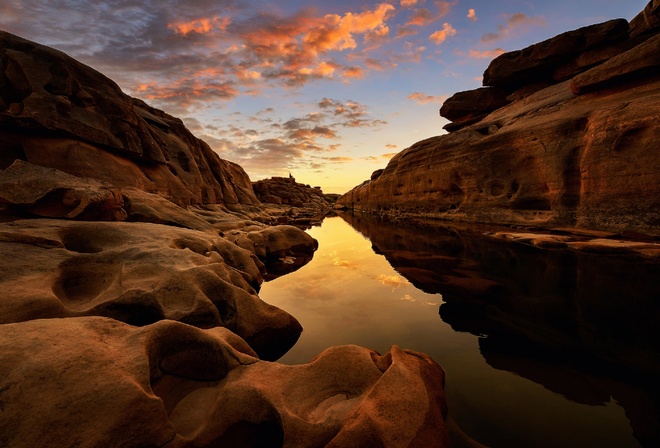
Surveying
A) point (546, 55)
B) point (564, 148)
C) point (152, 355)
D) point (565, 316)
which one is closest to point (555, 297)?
point (565, 316)

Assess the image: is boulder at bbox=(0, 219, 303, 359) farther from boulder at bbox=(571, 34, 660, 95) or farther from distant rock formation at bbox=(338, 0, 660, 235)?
boulder at bbox=(571, 34, 660, 95)

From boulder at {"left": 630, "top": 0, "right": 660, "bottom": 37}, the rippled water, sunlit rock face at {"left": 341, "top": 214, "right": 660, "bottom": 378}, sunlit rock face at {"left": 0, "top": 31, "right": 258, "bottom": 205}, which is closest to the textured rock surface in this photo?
the rippled water

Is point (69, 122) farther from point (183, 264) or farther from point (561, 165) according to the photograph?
point (561, 165)

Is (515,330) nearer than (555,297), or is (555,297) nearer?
(515,330)

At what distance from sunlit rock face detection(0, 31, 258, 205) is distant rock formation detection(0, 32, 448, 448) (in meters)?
5.18

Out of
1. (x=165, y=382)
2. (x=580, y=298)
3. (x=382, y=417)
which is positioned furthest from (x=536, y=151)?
(x=165, y=382)

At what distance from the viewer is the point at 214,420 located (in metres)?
2.61

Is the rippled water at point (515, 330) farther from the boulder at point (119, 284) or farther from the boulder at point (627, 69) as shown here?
the boulder at point (627, 69)

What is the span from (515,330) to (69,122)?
1658cm

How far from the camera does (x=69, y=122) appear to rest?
11805mm

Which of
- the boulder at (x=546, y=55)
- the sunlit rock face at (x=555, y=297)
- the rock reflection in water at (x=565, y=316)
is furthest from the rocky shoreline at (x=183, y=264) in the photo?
the sunlit rock face at (x=555, y=297)

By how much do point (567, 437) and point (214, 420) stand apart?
11.7 ft

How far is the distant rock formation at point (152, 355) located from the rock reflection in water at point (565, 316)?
2051 mm

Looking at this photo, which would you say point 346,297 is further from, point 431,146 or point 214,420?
point 431,146
